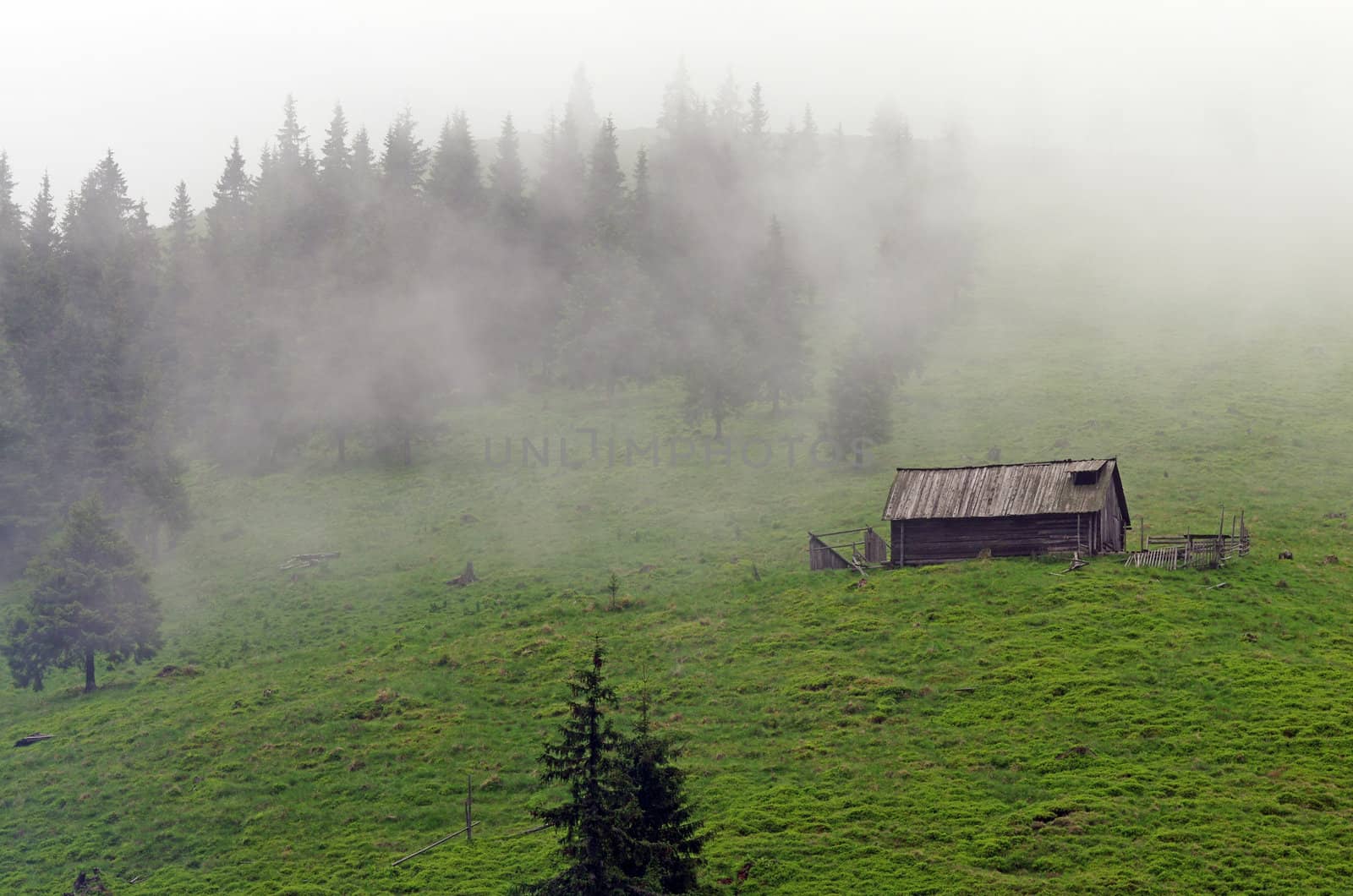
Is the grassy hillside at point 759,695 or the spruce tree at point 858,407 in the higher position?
the spruce tree at point 858,407

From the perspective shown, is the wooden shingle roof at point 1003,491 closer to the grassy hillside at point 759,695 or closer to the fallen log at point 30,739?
the grassy hillside at point 759,695

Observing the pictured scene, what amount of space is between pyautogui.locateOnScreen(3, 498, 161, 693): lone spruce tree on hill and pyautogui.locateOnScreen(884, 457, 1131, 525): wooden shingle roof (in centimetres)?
3293

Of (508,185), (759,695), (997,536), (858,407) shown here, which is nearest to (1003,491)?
(997,536)

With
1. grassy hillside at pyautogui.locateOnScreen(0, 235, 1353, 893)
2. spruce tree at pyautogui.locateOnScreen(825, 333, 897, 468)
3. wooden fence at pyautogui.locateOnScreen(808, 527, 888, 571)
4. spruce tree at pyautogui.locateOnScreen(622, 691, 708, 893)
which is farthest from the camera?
spruce tree at pyautogui.locateOnScreen(825, 333, 897, 468)

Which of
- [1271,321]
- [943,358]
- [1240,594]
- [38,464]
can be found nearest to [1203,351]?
[1271,321]

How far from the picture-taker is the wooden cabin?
5238 centimetres

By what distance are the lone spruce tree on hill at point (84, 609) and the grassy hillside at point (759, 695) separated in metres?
1.56

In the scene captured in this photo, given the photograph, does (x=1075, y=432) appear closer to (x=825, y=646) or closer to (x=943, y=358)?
(x=943, y=358)

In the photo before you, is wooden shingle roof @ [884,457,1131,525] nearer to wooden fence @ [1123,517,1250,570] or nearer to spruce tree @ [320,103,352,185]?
wooden fence @ [1123,517,1250,570]

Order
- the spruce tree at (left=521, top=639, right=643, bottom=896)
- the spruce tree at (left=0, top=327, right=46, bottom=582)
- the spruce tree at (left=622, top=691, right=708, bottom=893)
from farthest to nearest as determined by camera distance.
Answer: the spruce tree at (left=0, top=327, right=46, bottom=582) → the spruce tree at (left=622, top=691, right=708, bottom=893) → the spruce tree at (left=521, top=639, right=643, bottom=896)

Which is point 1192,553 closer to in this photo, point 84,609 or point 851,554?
point 851,554

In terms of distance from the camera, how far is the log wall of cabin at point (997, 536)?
52.3m

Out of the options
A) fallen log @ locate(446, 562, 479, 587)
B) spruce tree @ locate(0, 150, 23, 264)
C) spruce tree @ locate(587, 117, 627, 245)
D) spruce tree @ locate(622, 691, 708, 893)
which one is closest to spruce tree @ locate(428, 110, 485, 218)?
spruce tree @ locate(587, 117, 627, 245)

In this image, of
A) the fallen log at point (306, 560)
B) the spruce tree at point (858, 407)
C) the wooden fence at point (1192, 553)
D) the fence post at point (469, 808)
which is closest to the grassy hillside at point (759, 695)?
the fence post at point (469, 808)
